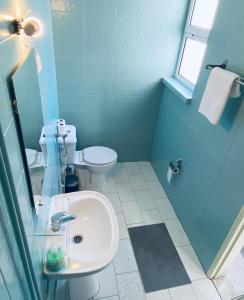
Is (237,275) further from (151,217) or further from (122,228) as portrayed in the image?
(122,228)

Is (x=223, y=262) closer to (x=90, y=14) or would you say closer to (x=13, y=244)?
(x=13, y=244)

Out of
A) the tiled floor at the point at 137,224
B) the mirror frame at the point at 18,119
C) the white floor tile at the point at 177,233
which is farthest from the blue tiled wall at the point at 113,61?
the mirror frame at the point at 18,119

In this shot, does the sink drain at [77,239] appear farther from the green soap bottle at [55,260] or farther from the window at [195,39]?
the window at [195,39]

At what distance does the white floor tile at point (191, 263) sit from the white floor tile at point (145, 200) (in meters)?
0.52

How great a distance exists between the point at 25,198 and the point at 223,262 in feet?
4.98

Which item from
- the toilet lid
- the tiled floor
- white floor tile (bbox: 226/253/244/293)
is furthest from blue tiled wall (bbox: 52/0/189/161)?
white floor tile (bbox: 226/253/244/293)

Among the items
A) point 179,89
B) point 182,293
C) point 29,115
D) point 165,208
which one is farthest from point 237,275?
point 29,115

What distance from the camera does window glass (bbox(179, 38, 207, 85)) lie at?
2.12 m

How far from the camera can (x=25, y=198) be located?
0.82m

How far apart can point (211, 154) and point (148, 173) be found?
1215 millimetres

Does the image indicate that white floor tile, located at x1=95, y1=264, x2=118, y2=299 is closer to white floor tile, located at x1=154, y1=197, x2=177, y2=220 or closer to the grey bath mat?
the grey bath mat

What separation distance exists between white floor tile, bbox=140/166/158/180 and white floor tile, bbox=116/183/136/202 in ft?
0.93

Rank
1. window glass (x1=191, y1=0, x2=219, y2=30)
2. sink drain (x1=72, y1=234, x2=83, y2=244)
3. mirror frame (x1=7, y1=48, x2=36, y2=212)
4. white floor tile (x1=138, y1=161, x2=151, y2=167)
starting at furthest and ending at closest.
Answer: white floor tile (x1=138, y1=161, x2=151, y2=167), window glass (x1=191, y1=0, x2=219, y2=30), sink drain (x1=72, y1=234, x2=83, y2=244), mirror frame (x1=7, y1=48, x2=36, y2=212)

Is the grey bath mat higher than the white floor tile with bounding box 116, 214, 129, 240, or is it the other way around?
the white floor tile with bounding box 116, 214, 129, 240
